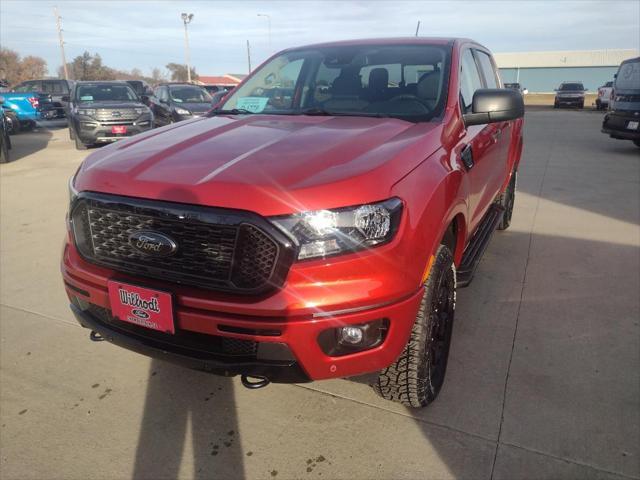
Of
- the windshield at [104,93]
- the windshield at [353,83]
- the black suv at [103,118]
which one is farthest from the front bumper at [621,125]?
the windshield at [104,93]

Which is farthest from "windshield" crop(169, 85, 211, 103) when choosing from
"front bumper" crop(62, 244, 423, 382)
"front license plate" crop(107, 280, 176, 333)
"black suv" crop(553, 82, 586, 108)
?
"black suv" crop(553, 82, 586, 108)

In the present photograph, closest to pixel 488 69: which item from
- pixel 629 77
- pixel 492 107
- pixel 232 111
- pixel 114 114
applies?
pixel 492 107

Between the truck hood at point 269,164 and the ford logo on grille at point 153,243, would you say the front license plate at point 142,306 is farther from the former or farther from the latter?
the truck hood at point 269,164

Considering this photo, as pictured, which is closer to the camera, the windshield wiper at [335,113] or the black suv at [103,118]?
the windshield wiper at [335,113]

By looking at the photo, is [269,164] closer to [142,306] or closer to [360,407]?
[142,306]

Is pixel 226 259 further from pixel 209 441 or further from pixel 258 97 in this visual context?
pixel 258 97

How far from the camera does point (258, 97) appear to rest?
3.57m

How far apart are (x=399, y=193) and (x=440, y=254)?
1.65 ft

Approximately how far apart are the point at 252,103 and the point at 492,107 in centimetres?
161

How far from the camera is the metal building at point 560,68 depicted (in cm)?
6669

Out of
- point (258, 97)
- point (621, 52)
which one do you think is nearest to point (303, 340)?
point (258, 97)

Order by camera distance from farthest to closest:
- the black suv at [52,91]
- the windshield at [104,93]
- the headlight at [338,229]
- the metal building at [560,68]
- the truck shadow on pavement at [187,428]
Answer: the metal building at [560,68]
the black suv at [52,91]
the windshield at [104,93]
the truck shadow on pavement at [187,428]
the headlight at [338,229]

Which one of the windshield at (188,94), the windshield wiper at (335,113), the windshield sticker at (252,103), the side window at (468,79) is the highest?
the side window at (468,79)

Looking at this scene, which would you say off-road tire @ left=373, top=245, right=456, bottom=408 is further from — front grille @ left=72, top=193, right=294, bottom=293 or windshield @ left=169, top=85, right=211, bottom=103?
windshield @ left=169, top=85, right=211, bottom=103
